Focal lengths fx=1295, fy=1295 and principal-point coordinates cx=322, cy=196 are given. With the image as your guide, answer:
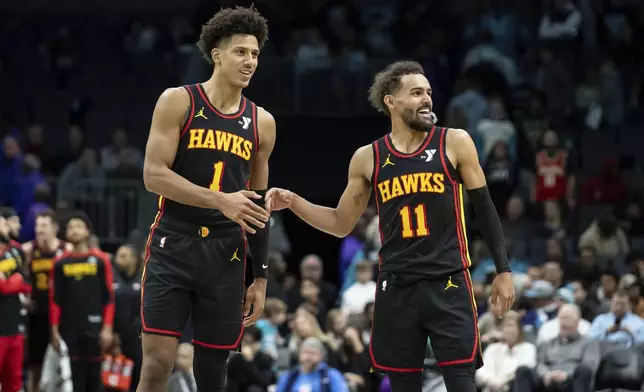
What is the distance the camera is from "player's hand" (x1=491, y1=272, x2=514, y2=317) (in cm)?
731

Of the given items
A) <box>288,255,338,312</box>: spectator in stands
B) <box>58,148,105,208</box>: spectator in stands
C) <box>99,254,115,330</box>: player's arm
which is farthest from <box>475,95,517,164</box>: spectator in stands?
<box>99,254,115,330</box>: player's arm

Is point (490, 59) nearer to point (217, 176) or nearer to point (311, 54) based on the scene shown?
point (311, 54)

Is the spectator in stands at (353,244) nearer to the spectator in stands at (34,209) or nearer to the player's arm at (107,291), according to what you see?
the player's arm at (107,291)

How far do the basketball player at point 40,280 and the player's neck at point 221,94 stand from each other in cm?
693

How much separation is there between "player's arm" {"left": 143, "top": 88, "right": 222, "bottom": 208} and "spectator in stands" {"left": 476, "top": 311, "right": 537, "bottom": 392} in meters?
6.18

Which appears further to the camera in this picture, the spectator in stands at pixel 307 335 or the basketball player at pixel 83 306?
the basketball player at pixel 83 306

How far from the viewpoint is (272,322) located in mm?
13875

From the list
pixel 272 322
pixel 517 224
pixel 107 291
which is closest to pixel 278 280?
pixel 272 322

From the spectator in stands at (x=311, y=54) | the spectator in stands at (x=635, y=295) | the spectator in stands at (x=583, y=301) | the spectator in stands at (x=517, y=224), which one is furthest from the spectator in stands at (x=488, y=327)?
the spectator in stands at (x=311, y=54)

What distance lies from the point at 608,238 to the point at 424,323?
8829 millimetres

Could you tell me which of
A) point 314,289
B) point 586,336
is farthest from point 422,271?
point 314,289

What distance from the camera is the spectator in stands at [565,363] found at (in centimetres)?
1221

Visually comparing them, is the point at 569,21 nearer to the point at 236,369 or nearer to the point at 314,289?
the point at 314,289

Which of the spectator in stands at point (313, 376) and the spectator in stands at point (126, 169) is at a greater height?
the spectator in stands at point (126, 169)
